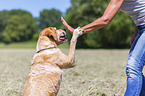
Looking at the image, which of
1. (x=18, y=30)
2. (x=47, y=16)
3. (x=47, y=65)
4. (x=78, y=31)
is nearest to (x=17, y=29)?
(x=18, y=30)

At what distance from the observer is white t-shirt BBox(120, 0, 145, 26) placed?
96.6 inches

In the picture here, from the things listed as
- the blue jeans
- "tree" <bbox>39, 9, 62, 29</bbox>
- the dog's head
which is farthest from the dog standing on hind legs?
"tree" <bbox>39, 9, 62, 29</bbox>

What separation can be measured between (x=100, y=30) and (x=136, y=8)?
2548cm

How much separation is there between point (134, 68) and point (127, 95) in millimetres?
417

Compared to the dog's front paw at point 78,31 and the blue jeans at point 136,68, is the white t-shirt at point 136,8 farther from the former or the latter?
the dog's front paw at point 78,31

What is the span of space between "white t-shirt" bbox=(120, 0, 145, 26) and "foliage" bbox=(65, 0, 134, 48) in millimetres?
23455

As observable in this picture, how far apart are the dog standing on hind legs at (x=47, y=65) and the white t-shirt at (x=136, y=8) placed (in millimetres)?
791

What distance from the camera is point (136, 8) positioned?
2.48 metres

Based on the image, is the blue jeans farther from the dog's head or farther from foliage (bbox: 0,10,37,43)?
foliage (bbox: 0,10,37,43)

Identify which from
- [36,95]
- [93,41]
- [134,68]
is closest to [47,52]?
[36,95]

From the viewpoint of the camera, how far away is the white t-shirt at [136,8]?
2.45 m

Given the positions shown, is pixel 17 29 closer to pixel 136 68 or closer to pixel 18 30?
pixel 18 30

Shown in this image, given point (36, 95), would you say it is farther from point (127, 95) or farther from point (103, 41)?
point (103, 41)

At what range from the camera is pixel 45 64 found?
8.75 feet
